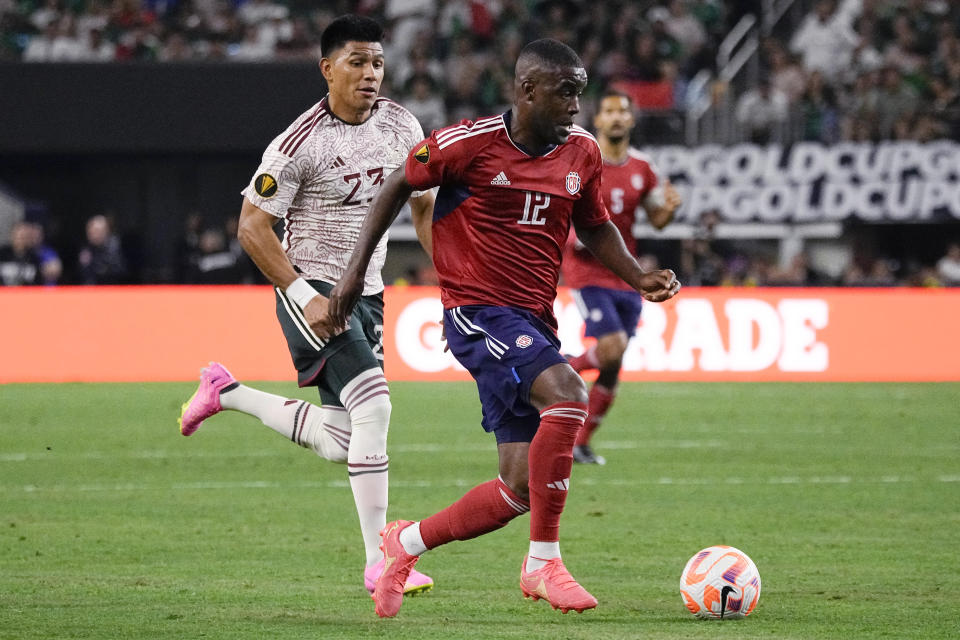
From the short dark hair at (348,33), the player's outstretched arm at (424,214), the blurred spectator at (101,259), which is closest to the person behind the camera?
the short dark hair at (348,33)

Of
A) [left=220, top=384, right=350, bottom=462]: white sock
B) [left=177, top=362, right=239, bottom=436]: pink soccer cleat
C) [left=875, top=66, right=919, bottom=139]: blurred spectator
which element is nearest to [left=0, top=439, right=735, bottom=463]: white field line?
[left=177, top=362, right=239, bottom=436]: pink soccer cleat

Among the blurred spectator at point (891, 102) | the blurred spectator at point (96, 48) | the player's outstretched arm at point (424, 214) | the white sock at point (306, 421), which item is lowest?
the white sock at point (306, 421)

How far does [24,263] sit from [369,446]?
14457mm

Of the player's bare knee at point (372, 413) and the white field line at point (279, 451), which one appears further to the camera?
the white field line at point (279, 451)

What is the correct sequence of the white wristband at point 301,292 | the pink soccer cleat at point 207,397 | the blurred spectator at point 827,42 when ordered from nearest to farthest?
the white wristband at point 301,292
the pink soccer cleat at point 207,397
the blurred spectator at point 827,42

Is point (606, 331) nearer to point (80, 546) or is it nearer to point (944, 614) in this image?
point (80, 546)

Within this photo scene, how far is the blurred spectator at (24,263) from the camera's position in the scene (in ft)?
64.0

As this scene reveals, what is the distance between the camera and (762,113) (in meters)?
22.2

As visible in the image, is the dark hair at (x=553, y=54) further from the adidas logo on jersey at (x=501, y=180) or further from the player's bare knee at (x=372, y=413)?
the player's bare knee at (x=372, y=413)

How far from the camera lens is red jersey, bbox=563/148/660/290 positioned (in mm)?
11055

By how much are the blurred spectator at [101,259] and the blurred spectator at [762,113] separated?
9.14 m

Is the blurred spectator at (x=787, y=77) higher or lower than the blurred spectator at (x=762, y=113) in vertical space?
higher

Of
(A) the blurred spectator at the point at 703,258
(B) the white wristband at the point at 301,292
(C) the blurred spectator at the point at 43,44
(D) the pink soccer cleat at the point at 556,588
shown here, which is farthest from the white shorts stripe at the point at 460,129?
(C) the blurred spectator at the point at 43,44

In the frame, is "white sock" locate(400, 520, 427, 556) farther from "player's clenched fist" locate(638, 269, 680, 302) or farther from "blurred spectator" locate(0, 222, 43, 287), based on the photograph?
"blurred spectator" locate(0, 222, 43, 287)
